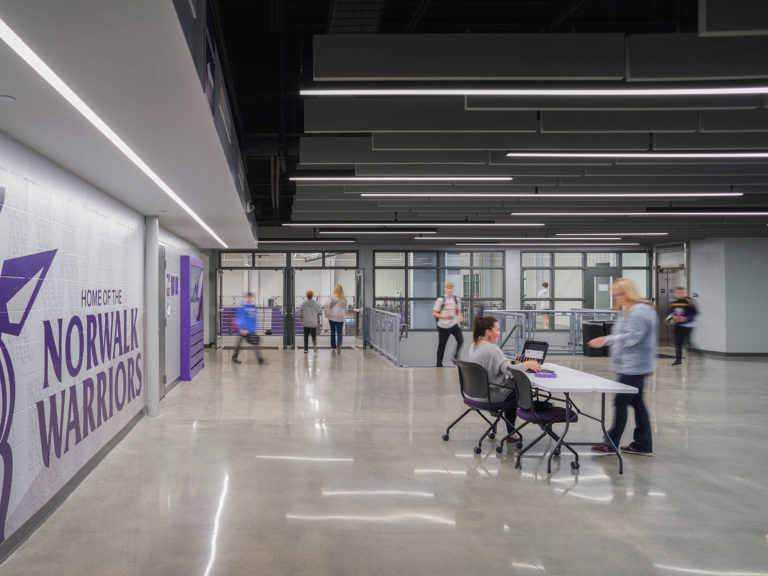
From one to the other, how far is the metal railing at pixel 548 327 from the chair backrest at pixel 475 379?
3.27m

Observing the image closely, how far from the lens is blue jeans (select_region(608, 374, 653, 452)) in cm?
448

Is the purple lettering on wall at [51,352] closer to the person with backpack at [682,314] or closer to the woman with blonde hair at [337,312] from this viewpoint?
the woman with blonde hair at [337,312]

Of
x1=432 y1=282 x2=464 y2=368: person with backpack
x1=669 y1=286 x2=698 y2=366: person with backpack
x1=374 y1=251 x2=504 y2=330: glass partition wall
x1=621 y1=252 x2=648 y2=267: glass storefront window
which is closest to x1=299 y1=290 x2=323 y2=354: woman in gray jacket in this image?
x1=374 y1=251 x2=504 y2=330: glass partition wall

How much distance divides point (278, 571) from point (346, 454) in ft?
6.43

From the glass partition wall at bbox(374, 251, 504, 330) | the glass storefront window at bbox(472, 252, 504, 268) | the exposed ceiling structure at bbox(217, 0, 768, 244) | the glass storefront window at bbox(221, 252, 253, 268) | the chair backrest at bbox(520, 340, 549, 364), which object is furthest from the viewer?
the glass storefront window at bbox(472, 252, 504, 268)

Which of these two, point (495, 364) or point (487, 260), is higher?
point (487, 260)

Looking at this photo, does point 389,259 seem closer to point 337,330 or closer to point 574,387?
point 337,330

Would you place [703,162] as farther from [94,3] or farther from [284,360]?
[284,360]

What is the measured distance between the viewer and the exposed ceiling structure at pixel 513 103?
11.7ft

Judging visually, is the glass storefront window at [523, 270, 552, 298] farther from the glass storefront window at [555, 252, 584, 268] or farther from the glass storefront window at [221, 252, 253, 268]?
the glass storefront window at [221, 252, 253, 268]

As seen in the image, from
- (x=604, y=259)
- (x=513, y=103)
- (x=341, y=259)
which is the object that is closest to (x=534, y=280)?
(x=604, y=259)

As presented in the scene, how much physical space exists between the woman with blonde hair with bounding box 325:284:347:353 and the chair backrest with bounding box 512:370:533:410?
7.87m

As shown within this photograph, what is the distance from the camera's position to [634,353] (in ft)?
14.7

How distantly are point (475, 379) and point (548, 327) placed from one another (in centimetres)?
1166
